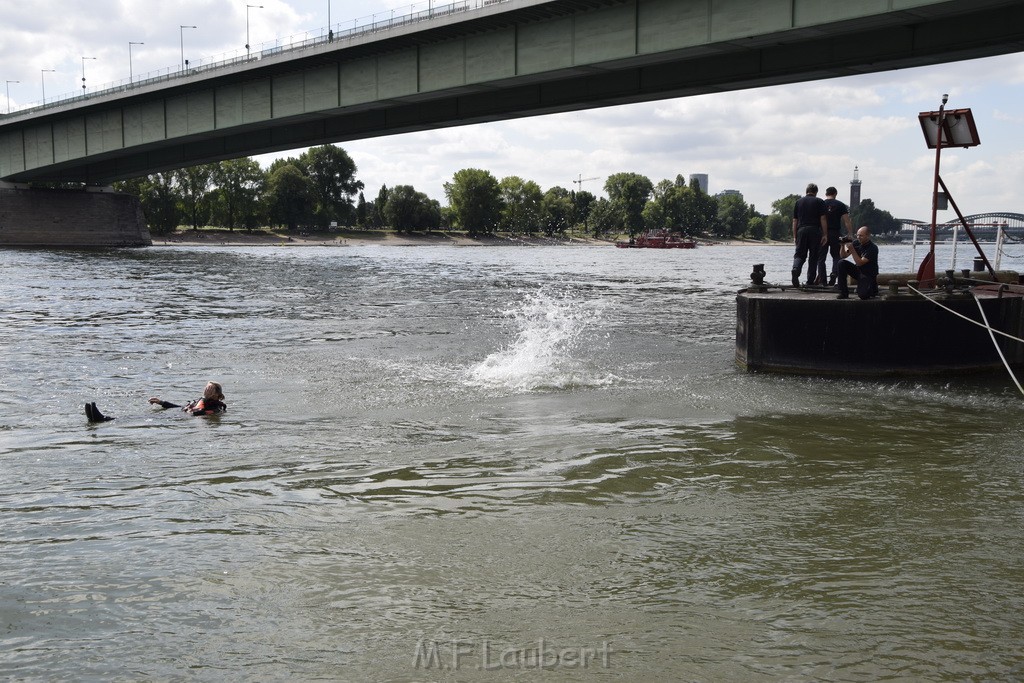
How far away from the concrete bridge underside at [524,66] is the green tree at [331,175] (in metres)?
85.8

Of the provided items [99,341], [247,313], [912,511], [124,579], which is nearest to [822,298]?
[912,511]

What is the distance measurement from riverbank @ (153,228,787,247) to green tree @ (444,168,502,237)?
221 centimetres

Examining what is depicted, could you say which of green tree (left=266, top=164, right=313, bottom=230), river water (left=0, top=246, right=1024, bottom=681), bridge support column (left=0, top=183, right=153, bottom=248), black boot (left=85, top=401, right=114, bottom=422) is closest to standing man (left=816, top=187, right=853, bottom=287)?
river water (left=0, top=246, right=1024, bottom=681)

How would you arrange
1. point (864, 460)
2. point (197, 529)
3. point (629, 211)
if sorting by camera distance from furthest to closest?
point (629, 211) < point (864, 460) < point (197, 529)

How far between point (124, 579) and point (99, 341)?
16.6 m

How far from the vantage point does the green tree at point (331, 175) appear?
5950 inches

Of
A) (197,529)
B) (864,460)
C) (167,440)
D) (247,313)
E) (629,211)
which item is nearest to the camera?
(197,529)

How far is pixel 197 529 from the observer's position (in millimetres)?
7680

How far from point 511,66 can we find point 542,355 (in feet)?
72.1

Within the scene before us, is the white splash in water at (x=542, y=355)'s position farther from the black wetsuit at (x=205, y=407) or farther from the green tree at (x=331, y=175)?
the green tree at (x=331, y=175)

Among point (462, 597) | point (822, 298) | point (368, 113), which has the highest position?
point (368, 113)

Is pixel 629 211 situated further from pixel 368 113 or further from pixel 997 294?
pixel 997 294

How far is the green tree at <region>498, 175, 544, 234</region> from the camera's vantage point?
174 metres

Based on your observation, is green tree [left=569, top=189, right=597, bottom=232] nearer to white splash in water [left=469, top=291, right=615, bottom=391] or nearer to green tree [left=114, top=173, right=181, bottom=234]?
green tree [left=114, top=173, right=181, bottom=234]
